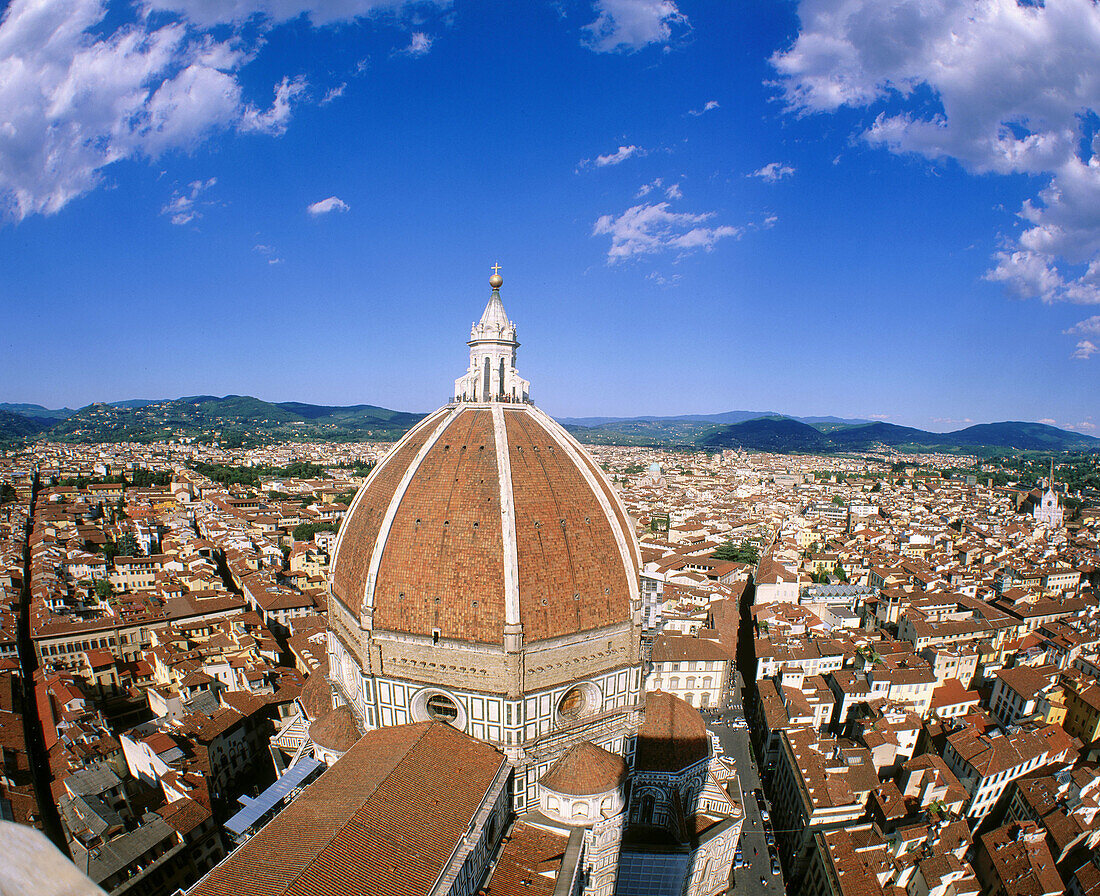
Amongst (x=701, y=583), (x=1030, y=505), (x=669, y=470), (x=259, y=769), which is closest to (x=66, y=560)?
(x=259, y=769)

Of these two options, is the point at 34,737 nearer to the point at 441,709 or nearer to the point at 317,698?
the point at 317,698

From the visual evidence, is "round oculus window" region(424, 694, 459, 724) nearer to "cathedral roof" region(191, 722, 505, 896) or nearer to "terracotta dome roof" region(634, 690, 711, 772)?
"cathedral roof" region(191, 722, 505, 896)

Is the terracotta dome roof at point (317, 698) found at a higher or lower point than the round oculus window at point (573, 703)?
lower

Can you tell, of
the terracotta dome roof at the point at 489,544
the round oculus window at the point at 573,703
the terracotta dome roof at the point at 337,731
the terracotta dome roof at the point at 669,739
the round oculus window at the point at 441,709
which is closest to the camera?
the terracotta dome roof at the point at 489,544

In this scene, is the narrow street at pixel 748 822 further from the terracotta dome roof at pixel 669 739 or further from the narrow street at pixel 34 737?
the narrow street at pixel 34 737

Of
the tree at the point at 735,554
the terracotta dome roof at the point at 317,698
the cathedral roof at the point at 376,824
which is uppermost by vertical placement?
the cathedral roof at the point at 376,824

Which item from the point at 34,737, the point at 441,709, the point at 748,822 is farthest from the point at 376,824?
the point at 34,737

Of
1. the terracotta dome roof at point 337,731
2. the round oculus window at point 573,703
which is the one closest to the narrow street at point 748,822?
the round oculus window at point 573,703
